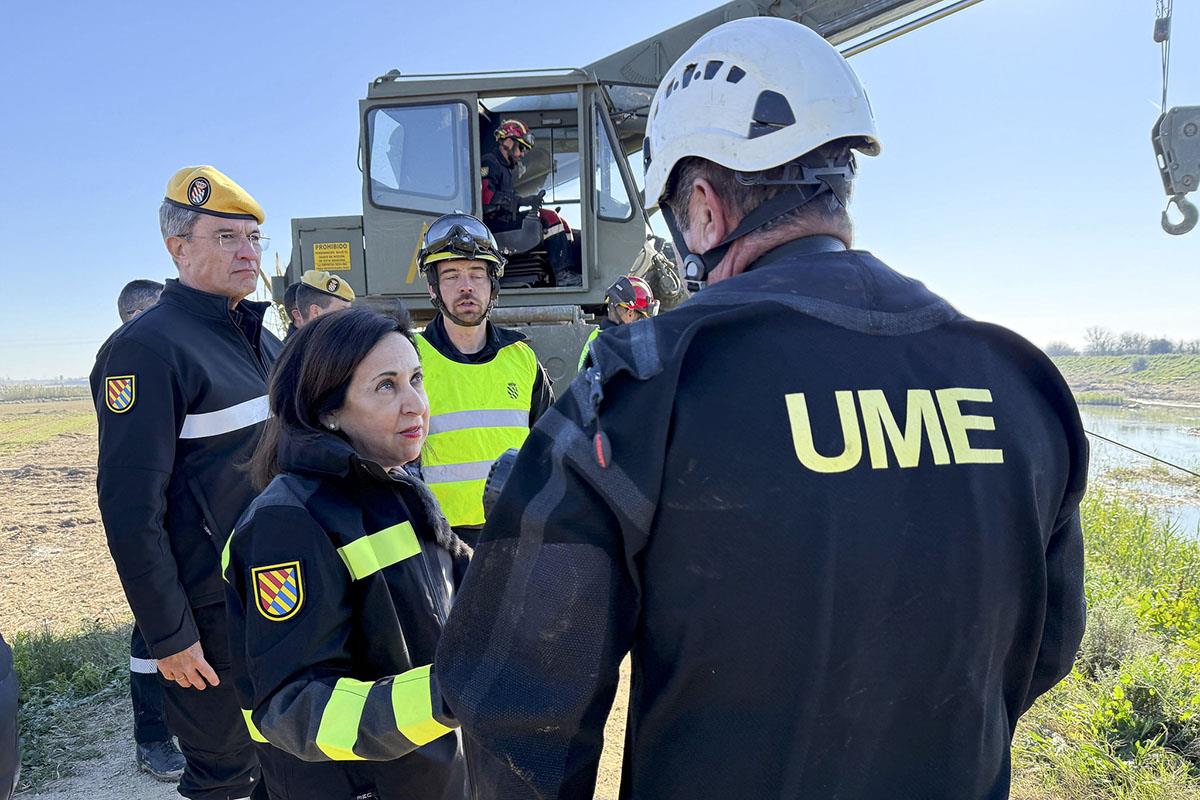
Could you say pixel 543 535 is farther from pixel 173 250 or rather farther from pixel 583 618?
pixel 173 250

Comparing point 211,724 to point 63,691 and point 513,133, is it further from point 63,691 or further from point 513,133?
point 513,133

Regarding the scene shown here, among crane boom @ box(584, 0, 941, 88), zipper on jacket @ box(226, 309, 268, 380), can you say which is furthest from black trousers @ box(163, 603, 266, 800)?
crane boom @ box(584, 0, 941, 88)

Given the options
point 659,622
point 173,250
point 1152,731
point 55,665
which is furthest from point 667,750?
point 55,665

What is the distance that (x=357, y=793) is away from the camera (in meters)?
1.60

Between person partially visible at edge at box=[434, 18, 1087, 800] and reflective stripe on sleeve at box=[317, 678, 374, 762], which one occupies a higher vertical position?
person partially visible at edge at box=[434, 18, 1087, 800]

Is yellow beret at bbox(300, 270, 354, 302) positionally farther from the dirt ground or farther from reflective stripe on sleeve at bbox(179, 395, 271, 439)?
the dirt ground

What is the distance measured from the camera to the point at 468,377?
335 cm

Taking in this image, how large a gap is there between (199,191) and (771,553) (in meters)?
2.63

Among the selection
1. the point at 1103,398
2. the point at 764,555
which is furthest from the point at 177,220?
the point at 1103,398

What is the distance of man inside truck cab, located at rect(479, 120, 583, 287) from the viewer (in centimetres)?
629

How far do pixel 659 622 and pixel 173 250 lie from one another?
2.53 m

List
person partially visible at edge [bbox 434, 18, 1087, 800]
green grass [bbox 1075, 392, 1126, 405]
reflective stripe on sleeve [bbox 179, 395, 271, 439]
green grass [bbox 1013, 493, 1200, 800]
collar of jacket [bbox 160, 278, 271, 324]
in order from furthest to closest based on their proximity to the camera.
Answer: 1. green grass [bbox 1075, 392, 1126, 405]
2. green grass [bbox 1013, 493, 1200, 800]
3. collar of jacket [bbox 160, 278, 271, 324]
4. reflective stripe on sleeve [bbox 179, 395, 271, 439]
5. person partially visible at edge [bbox 434, 18, 1087, 800]

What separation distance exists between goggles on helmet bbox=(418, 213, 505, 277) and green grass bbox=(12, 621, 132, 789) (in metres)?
2.96

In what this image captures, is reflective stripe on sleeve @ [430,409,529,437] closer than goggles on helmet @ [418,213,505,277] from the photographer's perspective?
Yes
